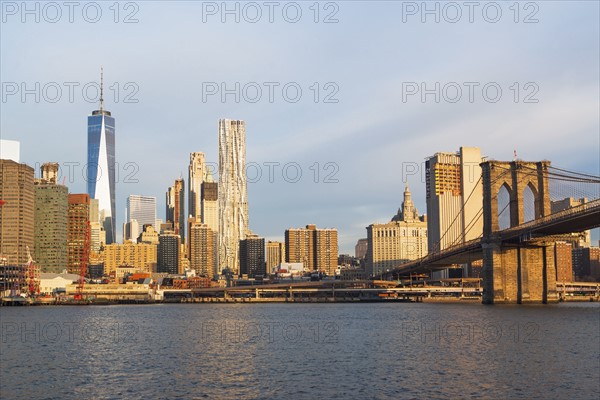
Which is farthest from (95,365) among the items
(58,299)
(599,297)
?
(599,297)

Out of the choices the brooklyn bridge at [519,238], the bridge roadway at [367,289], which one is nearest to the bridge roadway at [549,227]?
the brooklyn bridge at [519,238]

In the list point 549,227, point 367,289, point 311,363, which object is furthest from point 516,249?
point 367,289

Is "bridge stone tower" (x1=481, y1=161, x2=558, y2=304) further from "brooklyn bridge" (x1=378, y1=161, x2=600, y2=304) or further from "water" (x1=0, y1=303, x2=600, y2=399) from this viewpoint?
"water" (x1=0, y1=303, x2=600, y2=399)

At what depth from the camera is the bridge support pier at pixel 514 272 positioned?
104938 millimetres

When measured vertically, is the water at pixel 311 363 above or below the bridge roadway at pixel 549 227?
below

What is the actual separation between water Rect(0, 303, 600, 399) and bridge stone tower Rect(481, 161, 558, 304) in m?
35.6

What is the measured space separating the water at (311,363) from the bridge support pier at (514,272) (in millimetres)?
35402

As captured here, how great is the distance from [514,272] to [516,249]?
→ 139 inches

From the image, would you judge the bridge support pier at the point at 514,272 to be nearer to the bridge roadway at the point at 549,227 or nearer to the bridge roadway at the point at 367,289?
the bridge roadway at the point at 549,227

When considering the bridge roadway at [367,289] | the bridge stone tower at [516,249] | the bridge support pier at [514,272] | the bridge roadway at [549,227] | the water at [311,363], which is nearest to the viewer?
the water at [311,363]

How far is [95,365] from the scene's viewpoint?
43.7 meters

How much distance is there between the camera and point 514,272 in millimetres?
106812

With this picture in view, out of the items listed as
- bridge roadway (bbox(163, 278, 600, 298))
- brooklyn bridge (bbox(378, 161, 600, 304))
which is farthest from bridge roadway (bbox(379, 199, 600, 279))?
bridge roadway (bbox(163, 278, 600, 298))

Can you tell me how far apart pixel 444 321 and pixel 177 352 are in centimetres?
3566
